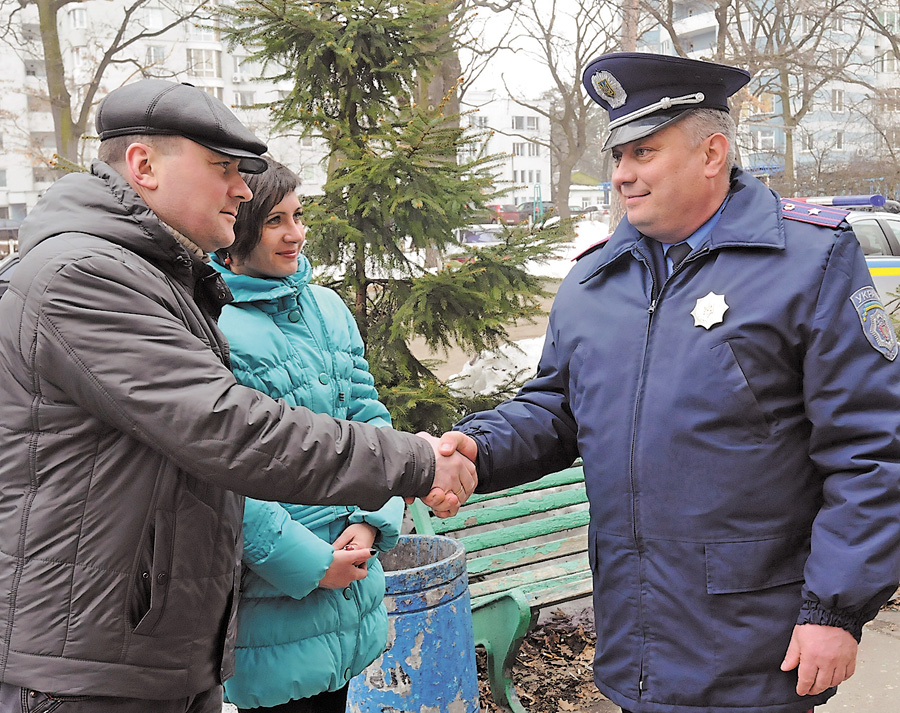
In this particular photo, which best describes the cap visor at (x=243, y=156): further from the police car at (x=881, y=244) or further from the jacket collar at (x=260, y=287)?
the police car at (x=881, y=244)

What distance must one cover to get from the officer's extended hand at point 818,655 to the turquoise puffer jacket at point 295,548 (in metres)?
1.18

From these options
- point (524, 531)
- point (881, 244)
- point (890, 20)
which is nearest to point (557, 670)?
point (524, 531)

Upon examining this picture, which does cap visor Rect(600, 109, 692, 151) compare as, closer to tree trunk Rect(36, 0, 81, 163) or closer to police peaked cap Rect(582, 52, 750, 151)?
police peaked cap Rect(582, 52, 750, 151)

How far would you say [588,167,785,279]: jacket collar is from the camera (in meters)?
2.34

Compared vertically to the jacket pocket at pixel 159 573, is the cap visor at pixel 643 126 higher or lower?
higher

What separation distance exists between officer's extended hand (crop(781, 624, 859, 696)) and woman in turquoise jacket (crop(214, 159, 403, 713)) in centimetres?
115

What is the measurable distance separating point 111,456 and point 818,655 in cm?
163

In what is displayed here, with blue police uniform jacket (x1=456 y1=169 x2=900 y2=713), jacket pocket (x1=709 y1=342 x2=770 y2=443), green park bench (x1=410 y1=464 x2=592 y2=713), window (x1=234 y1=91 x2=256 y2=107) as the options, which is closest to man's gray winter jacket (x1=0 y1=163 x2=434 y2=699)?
blue police uniform jacket (x1=456 y1=169 x2=900 y2=713)

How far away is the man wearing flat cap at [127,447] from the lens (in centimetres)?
188

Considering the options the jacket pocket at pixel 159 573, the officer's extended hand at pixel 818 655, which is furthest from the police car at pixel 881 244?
the jacket pocket at pixel 159 573

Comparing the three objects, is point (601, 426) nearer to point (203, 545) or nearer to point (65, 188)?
point (203, 545)

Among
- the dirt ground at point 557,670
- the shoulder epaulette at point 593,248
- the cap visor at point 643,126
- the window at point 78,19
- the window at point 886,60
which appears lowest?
the dirt ground at point 557,670

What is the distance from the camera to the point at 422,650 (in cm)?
342

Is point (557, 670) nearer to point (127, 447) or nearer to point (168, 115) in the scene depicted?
point (127, 447)
